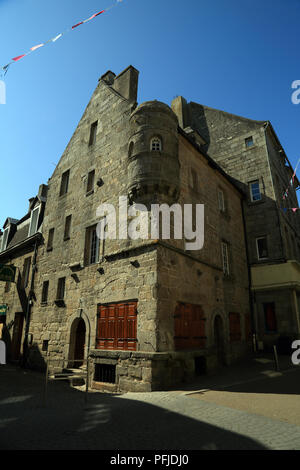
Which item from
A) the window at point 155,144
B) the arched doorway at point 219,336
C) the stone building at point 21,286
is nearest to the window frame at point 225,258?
the arched doorway at point 219,336

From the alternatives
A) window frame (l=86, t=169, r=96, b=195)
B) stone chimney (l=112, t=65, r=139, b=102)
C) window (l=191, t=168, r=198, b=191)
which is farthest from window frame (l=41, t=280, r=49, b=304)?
stone chimney (l=112, t=65, r=139, b=102)

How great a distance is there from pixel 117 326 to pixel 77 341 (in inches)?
134

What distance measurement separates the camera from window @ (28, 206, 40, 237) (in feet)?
58.3

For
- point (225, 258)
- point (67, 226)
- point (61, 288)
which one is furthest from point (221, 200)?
point (61, 288)

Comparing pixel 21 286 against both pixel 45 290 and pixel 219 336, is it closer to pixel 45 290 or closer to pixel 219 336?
pixel 45 290

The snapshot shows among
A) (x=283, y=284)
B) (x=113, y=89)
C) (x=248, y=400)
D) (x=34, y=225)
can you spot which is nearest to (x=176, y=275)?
(x=248, y=400)

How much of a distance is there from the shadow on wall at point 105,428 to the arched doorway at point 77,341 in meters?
5.27

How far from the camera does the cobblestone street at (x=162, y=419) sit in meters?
4.07

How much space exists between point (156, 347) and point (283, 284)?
995 cm

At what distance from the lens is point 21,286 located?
1692 cm

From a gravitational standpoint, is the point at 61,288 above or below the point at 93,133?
below

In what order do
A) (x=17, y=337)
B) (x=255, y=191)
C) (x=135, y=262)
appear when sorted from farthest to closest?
(x=255, y=191), (x=17, y=337), (x=135, y=262)

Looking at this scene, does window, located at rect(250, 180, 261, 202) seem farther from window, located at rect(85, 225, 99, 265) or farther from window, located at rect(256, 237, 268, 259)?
window, located at rect(85, 225, 99, 265)

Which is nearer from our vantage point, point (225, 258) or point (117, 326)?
point (117, 326)
